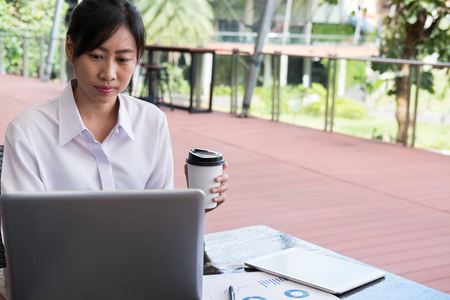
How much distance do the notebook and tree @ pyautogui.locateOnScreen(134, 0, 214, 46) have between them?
13259 millimetres

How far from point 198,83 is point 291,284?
8269 mm

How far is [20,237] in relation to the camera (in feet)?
3.21

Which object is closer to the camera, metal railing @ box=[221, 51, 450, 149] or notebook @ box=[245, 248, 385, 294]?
notebook @ box=[245, 248, 385, 294]

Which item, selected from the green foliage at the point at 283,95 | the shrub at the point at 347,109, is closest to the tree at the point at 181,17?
the green foliage at the point at 283,95

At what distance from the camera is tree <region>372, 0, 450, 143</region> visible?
7.00 metres

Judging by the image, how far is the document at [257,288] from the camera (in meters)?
1.23

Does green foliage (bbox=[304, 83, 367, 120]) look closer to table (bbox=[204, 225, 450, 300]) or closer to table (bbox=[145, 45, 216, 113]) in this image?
table (bbox=[145, 45, 216, 113])

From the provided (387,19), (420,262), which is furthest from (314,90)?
(420,262)

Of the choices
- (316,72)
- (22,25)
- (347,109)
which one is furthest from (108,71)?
(316,72)

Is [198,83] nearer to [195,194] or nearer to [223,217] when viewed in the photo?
[223,217]

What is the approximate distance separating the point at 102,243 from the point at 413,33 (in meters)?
8.07

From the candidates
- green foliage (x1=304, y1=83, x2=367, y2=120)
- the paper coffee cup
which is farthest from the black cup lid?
green foliage (x1=304, y1=83, x2=367, y2=120)

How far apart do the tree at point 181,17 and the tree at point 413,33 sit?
6745mm

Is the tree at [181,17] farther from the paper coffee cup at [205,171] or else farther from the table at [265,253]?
the paper coffee cup at [205,171]
